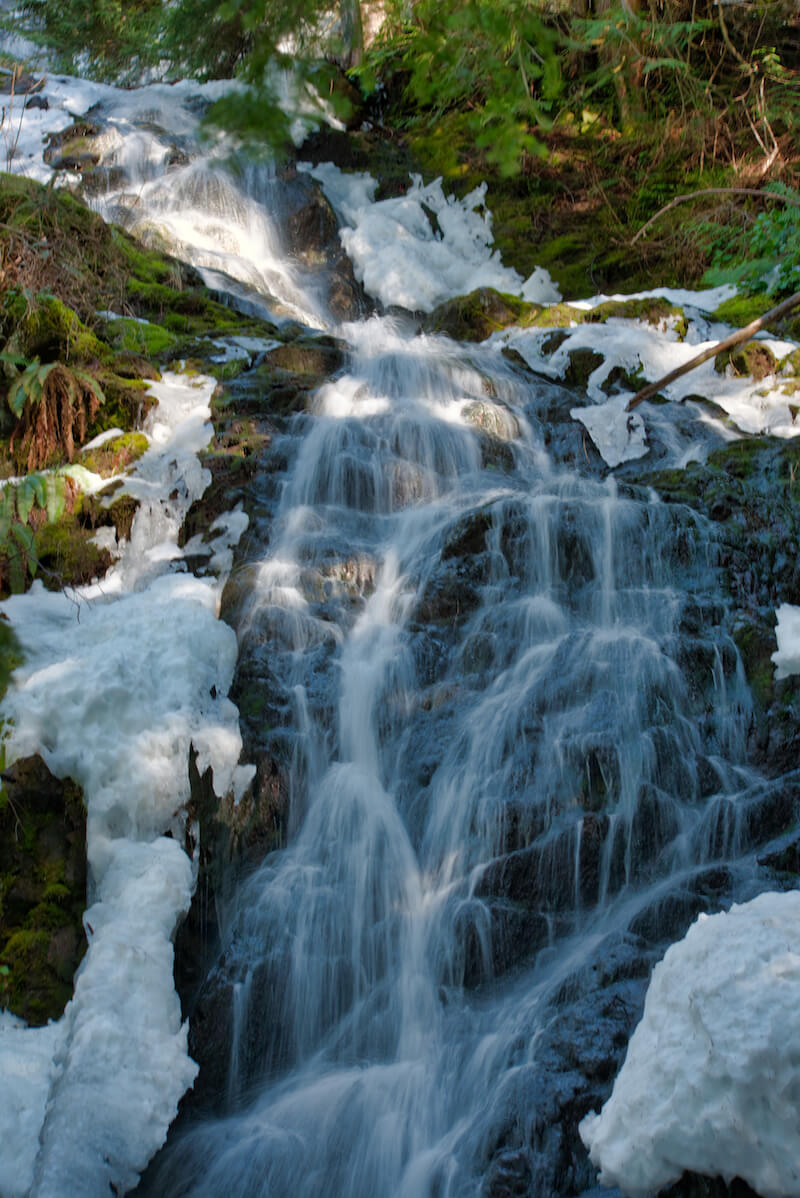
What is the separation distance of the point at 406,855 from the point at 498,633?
1531mm

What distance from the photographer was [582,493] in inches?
240

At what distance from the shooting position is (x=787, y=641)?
467 cm

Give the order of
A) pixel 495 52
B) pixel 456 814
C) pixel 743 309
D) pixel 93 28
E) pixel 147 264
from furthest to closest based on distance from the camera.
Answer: pixel 93 28
pixel 147 264
pixel 743 309
pixel 495 52
pixel 456 814

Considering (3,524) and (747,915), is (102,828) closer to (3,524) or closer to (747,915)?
(3,524)

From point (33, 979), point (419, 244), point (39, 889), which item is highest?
point (419, 244)

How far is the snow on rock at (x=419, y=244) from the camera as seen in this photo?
11.3 m

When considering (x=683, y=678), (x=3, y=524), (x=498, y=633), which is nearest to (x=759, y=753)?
(x=683, y=678)

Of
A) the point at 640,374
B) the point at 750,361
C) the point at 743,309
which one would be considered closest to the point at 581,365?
the point at 640,374

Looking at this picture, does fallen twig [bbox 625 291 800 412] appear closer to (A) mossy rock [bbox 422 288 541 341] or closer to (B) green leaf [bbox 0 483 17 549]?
(A) mossy rock [bbox 422 288 541 341]

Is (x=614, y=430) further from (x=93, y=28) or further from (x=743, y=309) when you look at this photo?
(x=93, y=28)

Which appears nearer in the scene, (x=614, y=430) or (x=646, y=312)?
(x=614, y=430)

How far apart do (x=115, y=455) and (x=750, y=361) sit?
5730 millimetres

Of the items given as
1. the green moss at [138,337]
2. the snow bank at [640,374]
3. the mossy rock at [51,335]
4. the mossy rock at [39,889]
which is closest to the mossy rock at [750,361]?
the snow bank at [640,374]

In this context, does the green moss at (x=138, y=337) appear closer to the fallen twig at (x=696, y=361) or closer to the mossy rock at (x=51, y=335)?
the mossy rock at (x=51, y=335)
